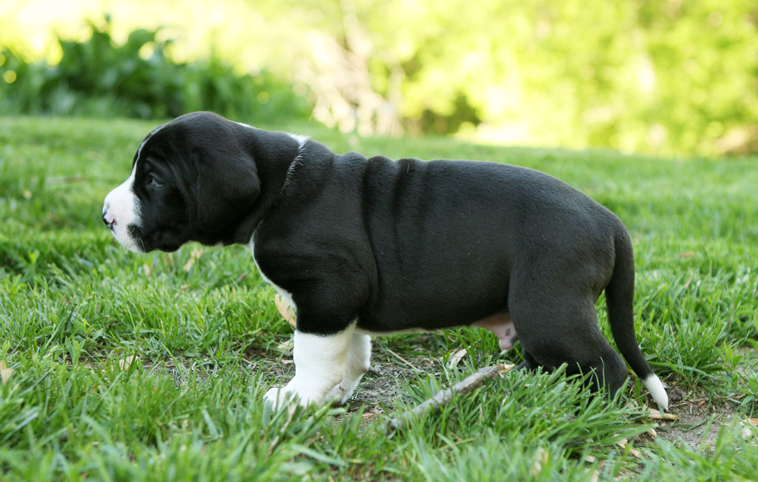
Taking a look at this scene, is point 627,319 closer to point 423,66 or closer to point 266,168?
point 266,168

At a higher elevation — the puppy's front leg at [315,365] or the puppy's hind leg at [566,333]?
the puppy's hind leg at [566,333]

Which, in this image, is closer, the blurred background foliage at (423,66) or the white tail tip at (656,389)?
the white tail tip at (656,389)

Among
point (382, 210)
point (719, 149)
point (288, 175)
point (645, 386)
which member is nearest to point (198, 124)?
point (288, 175)

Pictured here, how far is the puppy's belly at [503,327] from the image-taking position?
262cm

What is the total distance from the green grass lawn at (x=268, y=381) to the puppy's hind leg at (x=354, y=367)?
56 millimetres

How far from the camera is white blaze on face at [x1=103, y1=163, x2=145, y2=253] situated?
2547 mm

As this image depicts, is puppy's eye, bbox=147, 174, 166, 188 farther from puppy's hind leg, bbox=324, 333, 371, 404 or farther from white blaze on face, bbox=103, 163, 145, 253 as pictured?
puppy's hind leg, bbox=324, 333, 371, 404

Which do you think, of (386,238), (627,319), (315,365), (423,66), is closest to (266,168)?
(386,238)

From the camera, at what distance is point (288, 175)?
253 centimetres

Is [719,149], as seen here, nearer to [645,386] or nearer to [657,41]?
[657,41]

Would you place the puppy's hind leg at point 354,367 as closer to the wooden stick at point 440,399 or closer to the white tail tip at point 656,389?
the wooden stick at point 440,399

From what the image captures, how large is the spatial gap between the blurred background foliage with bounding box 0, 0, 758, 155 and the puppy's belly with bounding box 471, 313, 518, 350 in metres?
8.24

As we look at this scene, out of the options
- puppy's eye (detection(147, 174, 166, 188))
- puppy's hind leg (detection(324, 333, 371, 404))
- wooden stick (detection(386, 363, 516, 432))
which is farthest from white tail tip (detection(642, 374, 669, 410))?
puppy's eye (detection(147, 174, 166, 188))

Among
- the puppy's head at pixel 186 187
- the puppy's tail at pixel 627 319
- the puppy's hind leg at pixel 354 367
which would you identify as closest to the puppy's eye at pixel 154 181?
the puppy's head at pixel 186 187
